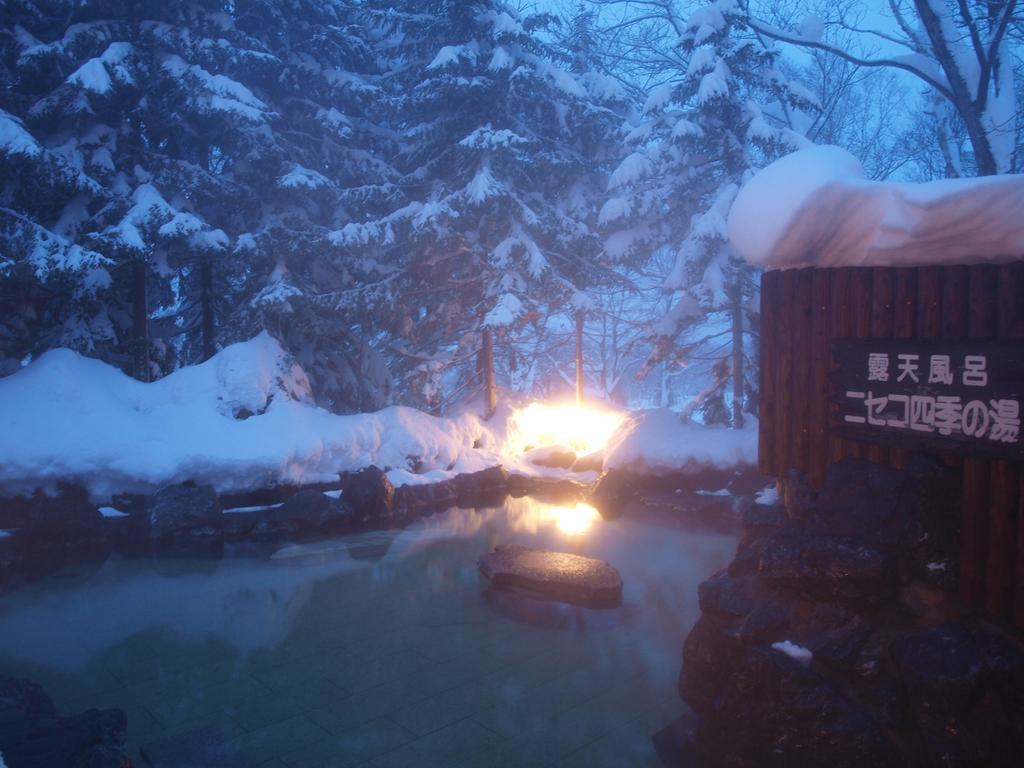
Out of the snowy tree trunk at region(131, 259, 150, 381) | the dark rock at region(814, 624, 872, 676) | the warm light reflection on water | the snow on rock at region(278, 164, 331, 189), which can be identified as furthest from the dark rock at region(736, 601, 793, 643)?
the snow on rock at region(278, 164, 331, 189)

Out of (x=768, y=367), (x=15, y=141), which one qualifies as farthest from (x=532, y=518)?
(x=15, y=141)

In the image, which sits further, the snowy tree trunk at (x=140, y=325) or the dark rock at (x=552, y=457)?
the dark rock at (x=552, y=457)

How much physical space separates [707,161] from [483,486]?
921cm

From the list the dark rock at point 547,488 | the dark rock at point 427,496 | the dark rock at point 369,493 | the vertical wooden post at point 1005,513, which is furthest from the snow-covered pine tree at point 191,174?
the vertical wooden post at point 1005,513

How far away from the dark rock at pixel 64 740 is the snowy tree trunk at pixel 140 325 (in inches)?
464

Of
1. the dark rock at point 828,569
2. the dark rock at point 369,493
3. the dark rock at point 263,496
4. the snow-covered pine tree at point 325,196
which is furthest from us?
the snow-covered pine tree at point 325,196

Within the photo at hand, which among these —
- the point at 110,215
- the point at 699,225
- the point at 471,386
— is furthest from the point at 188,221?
the point at 699,225

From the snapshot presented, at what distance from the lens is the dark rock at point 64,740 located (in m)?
3.58

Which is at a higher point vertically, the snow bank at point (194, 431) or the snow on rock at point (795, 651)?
the snow bank at point (194, 431)

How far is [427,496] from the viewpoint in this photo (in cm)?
1435

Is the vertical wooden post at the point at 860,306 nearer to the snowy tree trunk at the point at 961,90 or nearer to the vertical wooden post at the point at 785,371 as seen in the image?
the vertical wooden post at the point at 785,371

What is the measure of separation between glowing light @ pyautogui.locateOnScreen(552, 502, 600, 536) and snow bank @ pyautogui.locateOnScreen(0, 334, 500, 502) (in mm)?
3255

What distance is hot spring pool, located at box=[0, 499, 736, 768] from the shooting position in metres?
5.01

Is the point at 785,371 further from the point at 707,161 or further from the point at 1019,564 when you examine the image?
the point at 707,161
